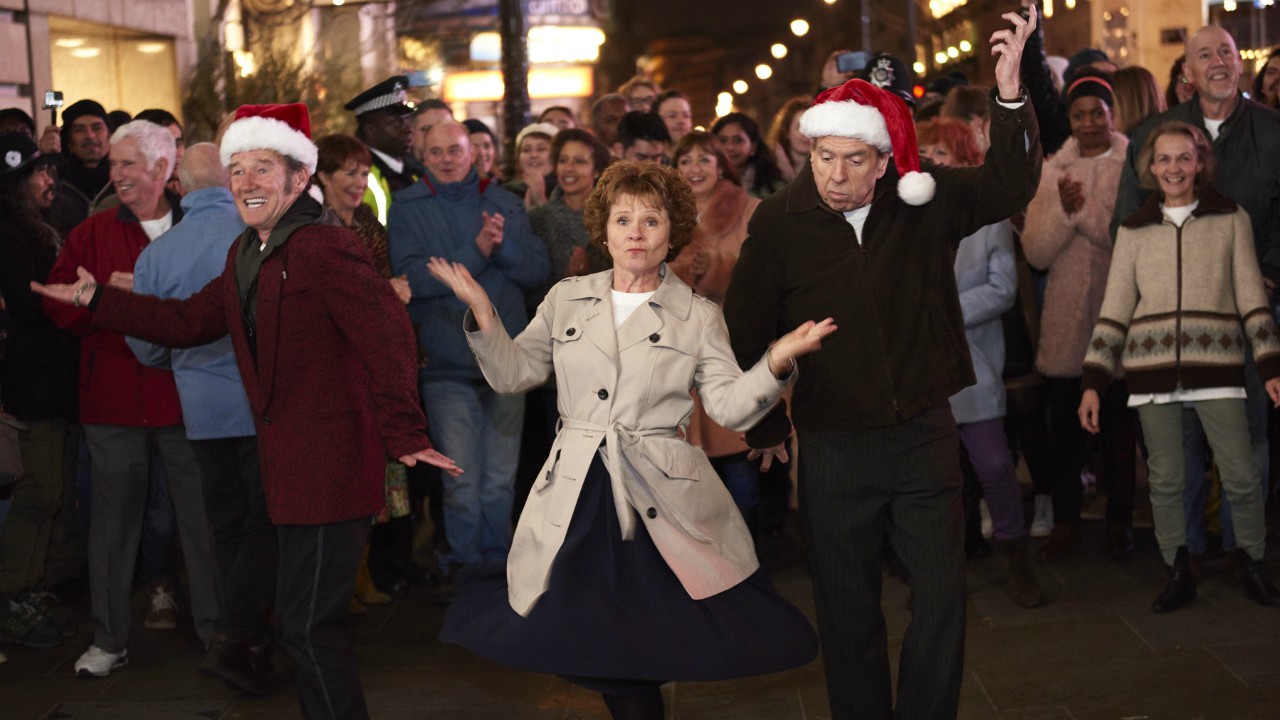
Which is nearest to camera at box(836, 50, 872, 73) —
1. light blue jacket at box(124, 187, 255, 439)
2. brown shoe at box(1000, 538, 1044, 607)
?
brown shoe at box(1000, 538, 1044, 607)

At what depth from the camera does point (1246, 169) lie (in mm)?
7699

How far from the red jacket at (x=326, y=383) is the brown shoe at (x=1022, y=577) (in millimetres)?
3353

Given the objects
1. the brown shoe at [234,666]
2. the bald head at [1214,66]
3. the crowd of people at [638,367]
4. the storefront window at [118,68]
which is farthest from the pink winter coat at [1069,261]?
the storefront window at [118,68]

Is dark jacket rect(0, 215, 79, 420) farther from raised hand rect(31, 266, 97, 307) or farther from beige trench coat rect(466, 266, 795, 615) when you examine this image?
beige trench coat rect(466, 266, 795, 615)

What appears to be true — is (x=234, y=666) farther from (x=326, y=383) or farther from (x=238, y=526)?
(x=326, y=383)

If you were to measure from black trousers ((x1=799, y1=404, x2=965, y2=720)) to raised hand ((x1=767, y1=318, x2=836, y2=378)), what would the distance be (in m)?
0.52

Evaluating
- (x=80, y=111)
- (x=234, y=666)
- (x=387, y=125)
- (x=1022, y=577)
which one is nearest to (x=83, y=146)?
(x=80, y=111)

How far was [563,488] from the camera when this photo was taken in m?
4.59

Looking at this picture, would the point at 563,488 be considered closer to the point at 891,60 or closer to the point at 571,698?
the point at 571,698

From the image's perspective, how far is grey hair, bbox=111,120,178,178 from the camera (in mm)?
6523

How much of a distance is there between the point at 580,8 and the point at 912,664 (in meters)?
36.5

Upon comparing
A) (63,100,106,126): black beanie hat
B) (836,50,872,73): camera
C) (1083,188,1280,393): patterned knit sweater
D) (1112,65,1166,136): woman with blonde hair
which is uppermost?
(836,50,872,73): camera

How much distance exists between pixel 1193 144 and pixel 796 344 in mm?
3434

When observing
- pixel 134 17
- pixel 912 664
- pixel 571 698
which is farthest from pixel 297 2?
pixel 912 664
